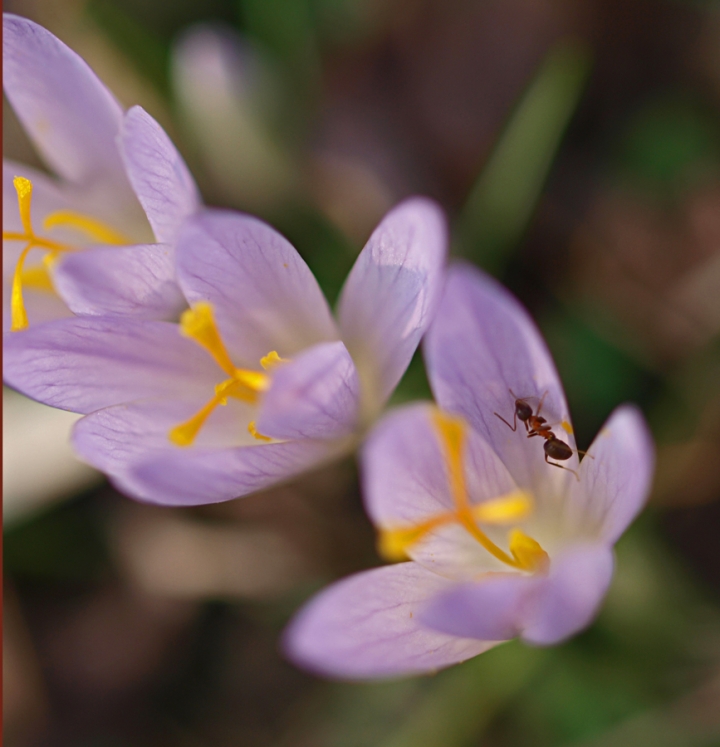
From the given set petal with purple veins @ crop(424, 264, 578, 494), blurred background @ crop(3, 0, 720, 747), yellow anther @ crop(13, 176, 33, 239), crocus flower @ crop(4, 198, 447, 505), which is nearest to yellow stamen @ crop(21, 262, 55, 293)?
yellow anther @ crop(13, 176, 33, 239)

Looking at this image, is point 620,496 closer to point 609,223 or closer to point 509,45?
point 609,223

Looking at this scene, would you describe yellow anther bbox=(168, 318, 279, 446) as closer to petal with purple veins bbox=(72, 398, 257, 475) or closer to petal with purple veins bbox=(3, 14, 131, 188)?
petal with purple veins bbox=(72, 398, 257, 475)

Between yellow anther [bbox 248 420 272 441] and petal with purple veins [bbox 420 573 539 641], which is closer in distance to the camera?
petal with purple veins [bbox 420 573 539 641]

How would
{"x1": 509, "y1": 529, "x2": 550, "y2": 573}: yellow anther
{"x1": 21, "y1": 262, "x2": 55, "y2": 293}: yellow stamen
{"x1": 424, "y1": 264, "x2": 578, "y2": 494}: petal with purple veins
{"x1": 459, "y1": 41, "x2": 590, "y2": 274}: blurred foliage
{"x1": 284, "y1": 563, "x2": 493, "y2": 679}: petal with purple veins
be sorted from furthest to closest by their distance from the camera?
{"x1": 459, "y1": 41, "x2": 590, "y2": 274}: blurred foliage
{"x1": 21, "y1": 262, "x2": 55, "y2": 293}: yellow stamen
{"x1": 509, "y1": 529, "x2": 550, "y2": 573}: yellow anther
{"x1": 424, "y1": 264, "x2": 578, "y2": 494}: petal with purple veins
{"x1": 284, "y1": 563, "x2": 493, "y2": 679}: petal with purple veins

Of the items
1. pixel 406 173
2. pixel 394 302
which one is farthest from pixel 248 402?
pixel 406 173

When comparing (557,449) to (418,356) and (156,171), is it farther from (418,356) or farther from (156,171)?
(418,356)

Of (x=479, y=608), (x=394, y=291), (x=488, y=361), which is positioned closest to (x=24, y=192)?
(x=394, y=291)
